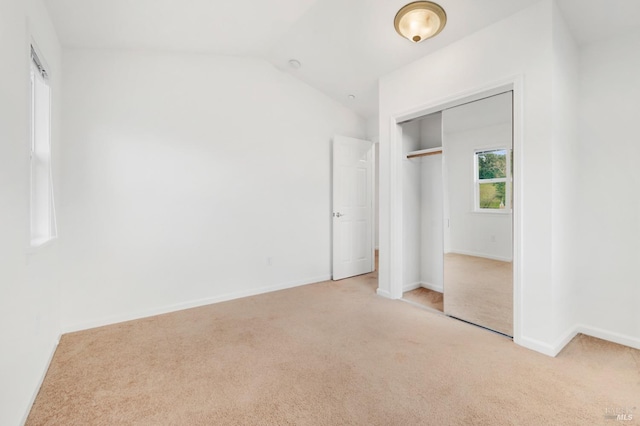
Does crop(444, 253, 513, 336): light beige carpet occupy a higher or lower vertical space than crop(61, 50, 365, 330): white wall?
lower

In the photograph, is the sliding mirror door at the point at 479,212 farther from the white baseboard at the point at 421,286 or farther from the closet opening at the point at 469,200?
the white baseboard at the point at 421,286

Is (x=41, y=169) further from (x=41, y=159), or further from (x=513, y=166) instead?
(x=513, y=166)

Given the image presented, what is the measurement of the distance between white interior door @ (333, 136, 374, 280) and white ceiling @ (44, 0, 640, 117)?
3.66ft

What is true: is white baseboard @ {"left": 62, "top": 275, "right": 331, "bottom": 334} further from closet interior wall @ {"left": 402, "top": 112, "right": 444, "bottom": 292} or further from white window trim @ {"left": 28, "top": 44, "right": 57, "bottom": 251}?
closet interior wall @ {"left": 402, "top": 112, "right": 444, "bottom": 292}

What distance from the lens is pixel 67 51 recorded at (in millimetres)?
2691

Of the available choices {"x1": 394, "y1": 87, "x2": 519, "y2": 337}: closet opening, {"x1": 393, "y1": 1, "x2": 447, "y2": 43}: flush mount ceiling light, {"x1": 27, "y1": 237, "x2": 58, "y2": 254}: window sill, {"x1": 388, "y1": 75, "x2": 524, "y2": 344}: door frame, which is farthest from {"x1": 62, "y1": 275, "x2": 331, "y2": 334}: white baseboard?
{"x1": 393, "y1": 1, "x2": 447, "y2": 43}: flush mount ceiling light

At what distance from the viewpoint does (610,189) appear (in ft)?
8.05

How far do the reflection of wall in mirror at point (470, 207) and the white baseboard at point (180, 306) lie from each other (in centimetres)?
212

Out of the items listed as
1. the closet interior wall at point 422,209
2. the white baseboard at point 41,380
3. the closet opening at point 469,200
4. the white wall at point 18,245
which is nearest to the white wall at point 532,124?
the closet opening at point 469,200

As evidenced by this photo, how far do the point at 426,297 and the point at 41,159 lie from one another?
399 cm

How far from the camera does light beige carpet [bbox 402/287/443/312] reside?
327 cm

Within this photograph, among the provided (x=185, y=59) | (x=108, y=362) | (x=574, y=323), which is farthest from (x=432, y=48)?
(x=108, y=362)

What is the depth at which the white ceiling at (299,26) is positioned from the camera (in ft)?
7.53

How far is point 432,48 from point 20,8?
124 inches
